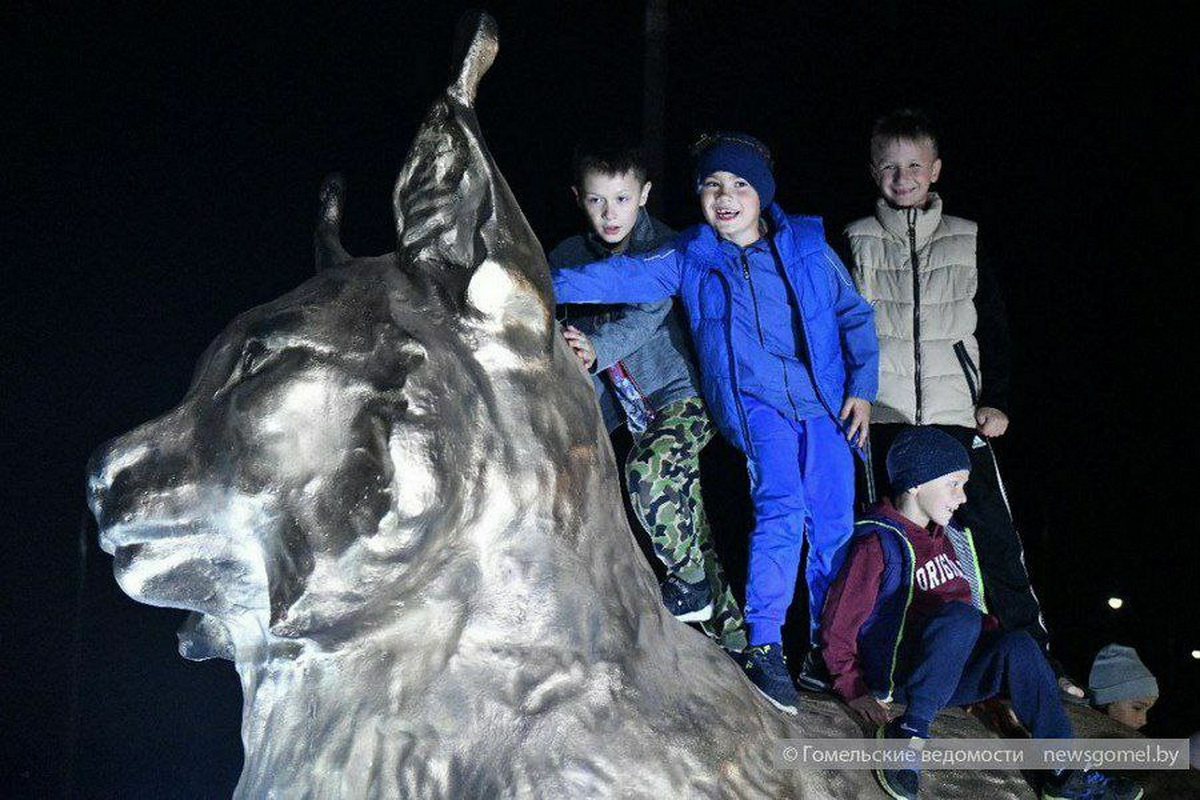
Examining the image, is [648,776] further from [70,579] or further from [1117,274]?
[1117,274]

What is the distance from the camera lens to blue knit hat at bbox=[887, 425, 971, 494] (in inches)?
96.0

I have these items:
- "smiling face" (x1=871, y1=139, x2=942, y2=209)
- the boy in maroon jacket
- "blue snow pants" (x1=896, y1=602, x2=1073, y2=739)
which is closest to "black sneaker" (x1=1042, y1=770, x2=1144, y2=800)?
the boy in maroon jacket

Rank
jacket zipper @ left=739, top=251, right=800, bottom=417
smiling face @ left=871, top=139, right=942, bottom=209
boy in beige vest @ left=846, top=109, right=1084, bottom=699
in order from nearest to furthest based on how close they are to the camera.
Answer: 1. jacket zipper @ left=739, top=251, right=800, bottom=417
2. boy in beige vest @ left=846, top=109, right=1084, bottom=699
3. smiling face @ left=871, top=139, right=942, bottom=209

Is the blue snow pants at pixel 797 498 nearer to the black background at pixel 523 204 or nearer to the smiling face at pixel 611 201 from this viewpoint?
the smiling face at pixel 611 201

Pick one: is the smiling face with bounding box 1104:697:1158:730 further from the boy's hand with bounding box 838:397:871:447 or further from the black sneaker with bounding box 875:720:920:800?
the black sneaker with bounding box 875:720:920:800

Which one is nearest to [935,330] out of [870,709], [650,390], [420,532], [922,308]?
[922,308]

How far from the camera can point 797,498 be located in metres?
2.49

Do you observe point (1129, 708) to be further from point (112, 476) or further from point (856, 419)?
point (112, 476)

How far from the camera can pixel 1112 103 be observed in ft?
10.8

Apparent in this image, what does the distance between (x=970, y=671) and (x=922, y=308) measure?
1076 millimetres

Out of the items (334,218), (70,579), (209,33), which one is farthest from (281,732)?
(209,33)

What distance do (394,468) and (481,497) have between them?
0.12 m

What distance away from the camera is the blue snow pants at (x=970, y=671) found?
2.06 m

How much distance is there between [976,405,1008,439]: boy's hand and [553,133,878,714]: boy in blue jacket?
482mm
